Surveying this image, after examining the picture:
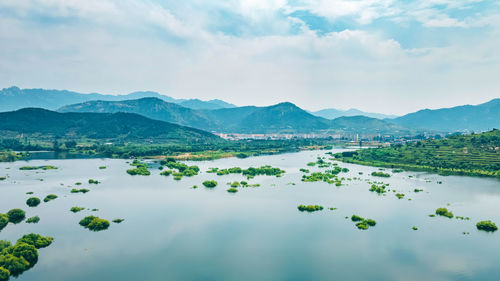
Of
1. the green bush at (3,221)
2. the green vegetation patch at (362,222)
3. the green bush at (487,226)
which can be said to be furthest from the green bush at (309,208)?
the green bush at (3,221)

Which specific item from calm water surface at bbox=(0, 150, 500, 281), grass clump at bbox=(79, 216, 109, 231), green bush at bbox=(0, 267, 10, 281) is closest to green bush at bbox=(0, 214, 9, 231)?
calm water surface at bbox=(0, 150, 500, 281)

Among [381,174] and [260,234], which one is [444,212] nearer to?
[260,234]

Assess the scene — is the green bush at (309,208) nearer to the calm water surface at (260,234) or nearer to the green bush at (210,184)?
the calm water surface at (260,234)

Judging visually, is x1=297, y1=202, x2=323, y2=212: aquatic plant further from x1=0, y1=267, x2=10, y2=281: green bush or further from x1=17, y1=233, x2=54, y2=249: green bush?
x1=0, y1=267, x2=10, y2=281: green bush

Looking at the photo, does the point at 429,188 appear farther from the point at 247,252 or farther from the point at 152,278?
the point at 152,278

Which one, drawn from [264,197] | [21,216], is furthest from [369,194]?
[21,216]

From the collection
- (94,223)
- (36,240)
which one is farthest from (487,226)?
(36,240)
